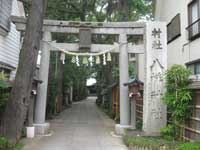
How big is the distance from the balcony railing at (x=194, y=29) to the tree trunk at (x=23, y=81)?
767cm

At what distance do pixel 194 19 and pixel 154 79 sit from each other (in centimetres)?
467

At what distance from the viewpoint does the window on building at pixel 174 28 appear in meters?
17.6

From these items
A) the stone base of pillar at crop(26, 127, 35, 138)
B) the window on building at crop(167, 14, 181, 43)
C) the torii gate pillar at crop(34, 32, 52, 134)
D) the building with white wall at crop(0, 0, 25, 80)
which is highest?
the window on building at crop(167, 14, 181, 43)

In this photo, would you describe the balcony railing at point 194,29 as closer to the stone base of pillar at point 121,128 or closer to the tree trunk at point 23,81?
the stone base of pillar at point 121,128

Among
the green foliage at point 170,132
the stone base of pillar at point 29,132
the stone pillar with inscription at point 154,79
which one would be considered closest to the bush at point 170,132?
the green foliage at point 170,132

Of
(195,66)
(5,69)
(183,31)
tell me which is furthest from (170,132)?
(5,69)

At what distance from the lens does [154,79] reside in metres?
12.9

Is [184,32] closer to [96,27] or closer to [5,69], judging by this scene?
[96,27]

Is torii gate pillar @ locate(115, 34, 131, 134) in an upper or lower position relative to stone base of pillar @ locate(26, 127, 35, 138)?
upper

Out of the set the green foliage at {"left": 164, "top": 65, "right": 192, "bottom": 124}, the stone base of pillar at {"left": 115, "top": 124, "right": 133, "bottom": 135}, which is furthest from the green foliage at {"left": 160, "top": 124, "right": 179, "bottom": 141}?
the stone base of pillar at {"left": 115, "top": 124, "right": 133, "bottom": 135}

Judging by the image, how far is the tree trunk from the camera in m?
10.1

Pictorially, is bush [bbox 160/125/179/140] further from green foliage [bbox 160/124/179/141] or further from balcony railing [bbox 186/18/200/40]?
balcony railing [bbox 186/18/200/40]

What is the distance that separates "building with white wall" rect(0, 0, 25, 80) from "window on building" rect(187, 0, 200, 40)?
8.84 metres

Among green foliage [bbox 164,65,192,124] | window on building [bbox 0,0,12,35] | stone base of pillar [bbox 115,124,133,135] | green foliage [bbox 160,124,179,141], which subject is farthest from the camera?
stone base of pillar [bbox 115,124,133,135]
